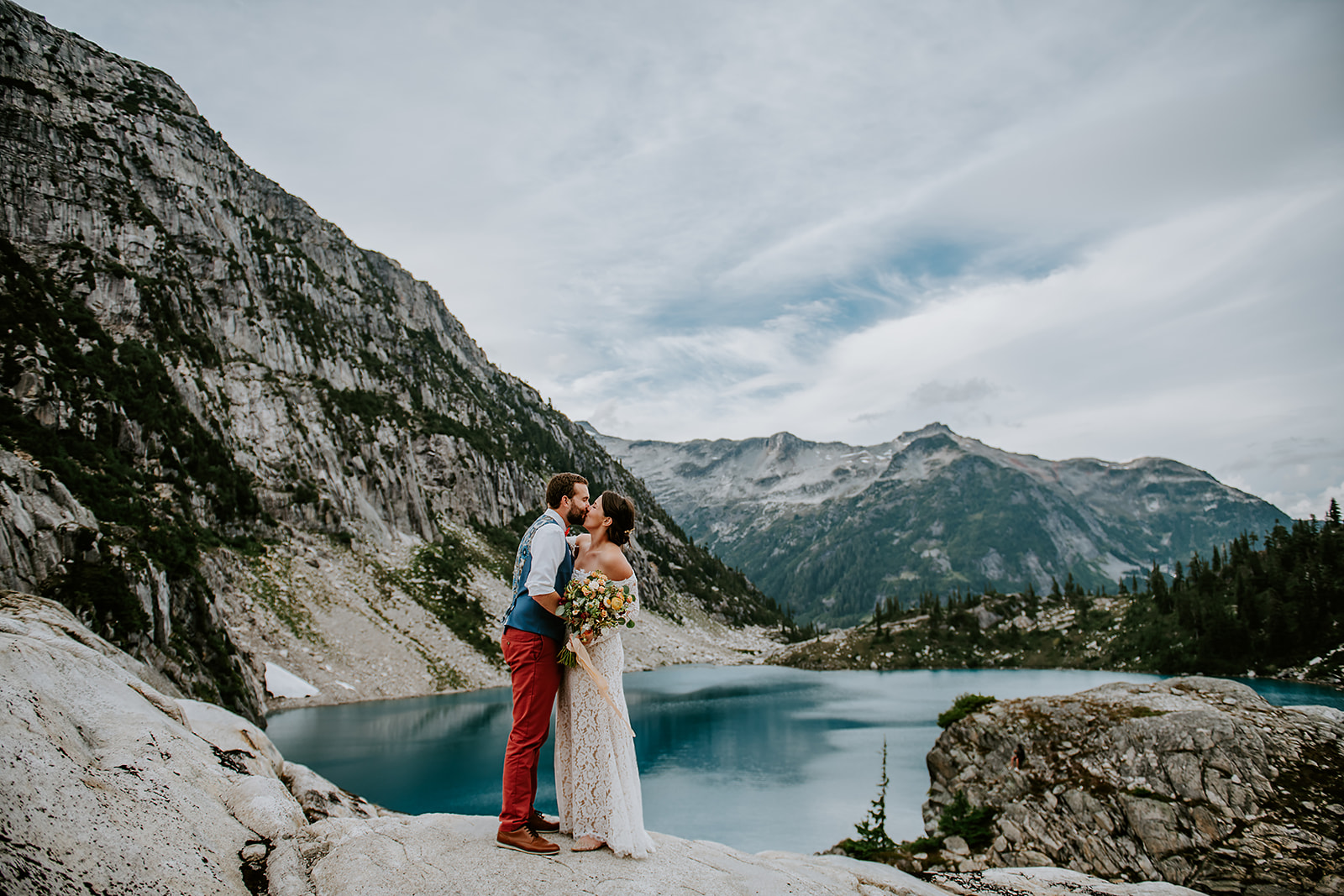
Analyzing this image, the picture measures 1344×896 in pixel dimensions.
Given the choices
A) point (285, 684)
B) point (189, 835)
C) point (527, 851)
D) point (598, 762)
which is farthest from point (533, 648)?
point (285, 684)

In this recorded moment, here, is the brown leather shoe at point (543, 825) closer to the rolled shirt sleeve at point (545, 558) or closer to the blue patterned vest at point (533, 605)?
the blue patterned vest at point (533, 605)

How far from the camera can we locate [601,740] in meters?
7.43

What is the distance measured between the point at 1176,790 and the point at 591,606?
1711cm

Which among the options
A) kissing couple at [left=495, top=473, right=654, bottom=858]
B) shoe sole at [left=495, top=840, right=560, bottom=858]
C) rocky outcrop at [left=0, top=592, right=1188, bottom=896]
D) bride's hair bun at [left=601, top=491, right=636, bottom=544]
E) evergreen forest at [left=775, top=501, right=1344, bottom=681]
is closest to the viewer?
rocky outcrop at [left=0, top=592, right=1188, bottom=896]

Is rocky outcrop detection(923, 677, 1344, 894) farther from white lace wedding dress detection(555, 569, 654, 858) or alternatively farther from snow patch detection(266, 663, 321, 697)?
snow patch detection(266, 663, 321, 697)

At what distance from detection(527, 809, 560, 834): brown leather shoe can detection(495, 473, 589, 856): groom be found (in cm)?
2

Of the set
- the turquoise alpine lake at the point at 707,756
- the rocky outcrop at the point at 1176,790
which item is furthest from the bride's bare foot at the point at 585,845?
the turquoise alpine lake at the point at 707,756

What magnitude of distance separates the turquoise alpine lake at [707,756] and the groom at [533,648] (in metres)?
24.8

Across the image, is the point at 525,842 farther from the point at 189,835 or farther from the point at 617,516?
the point at 617,516

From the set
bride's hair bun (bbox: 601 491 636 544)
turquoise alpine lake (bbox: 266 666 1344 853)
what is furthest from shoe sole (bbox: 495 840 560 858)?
turquoise alpine lake (bbox: 266 666 1344 853)

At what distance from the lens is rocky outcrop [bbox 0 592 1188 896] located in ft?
14.5

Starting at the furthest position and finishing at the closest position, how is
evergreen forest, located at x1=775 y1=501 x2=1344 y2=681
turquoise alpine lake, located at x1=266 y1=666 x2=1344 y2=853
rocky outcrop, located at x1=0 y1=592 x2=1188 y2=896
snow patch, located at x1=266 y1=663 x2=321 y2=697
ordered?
evergreen forest, located at x1=775 y1=501 x2=1344 y2=681
snow patch, located at x1=266 y1=663 x2=321 y2=697
turquoise alpine lake, located at x1=266 y1=666 x2=1344 y2=853
rocky outcrop, located at x1=0 y1=592 x2=1188 y2=896

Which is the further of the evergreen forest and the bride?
the evergreen forest

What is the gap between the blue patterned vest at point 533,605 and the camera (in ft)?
23.9
